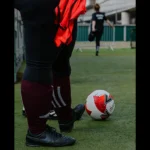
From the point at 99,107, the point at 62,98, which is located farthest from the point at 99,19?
the point at 62,98

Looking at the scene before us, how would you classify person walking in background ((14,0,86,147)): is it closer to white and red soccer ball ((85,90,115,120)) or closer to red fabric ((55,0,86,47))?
red fabric ((55,0,86,47))

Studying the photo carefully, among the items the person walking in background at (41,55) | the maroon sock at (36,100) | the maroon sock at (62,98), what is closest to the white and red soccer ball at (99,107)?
the maroon sock at (62,98)

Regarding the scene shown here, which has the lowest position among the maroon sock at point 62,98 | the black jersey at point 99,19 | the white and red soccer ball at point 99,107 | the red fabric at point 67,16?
the white and red soccer ball at point 99,107

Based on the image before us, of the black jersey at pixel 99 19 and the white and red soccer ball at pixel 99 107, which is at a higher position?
the black jersey at pixel 99 19

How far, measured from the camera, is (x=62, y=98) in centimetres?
266

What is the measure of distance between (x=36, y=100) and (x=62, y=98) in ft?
1.47

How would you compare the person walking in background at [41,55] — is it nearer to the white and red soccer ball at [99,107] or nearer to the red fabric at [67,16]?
the red fabric at [67,16]

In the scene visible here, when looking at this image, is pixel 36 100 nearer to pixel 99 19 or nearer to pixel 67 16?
pixel 67 16

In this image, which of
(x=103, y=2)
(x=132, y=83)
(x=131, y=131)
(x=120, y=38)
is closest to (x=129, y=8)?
(x=103, y=2)

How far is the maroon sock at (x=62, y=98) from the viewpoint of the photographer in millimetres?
2656

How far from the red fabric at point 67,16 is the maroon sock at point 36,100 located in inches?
9.9

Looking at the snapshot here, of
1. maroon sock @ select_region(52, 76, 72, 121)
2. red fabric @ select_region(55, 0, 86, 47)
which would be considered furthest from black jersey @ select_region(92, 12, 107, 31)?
red fabric @ select_region(55, 0, 86, 47)
